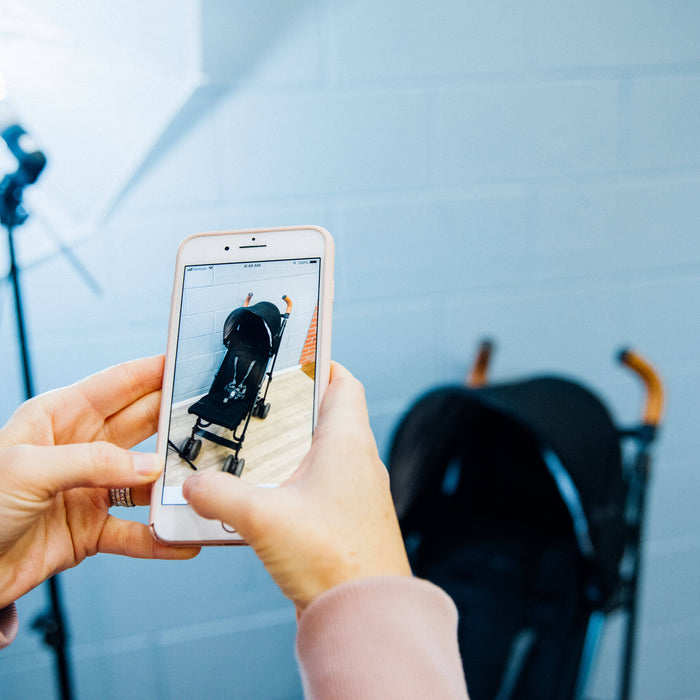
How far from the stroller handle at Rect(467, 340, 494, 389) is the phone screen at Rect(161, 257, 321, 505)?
47 cm

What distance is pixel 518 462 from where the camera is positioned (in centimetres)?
106

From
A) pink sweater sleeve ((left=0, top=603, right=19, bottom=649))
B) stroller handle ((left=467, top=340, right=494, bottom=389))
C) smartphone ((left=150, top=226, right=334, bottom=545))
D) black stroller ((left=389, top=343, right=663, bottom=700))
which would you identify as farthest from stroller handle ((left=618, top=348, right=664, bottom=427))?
pink sweater sleeve ((left=0, top=603, right=19, bottom=649))

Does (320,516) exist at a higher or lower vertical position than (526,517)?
higher

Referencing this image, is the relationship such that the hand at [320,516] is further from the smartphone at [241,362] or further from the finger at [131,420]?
the finger at [131,420]

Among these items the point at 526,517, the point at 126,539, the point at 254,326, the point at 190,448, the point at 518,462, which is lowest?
the point at 526,517

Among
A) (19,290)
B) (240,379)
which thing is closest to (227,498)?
(240,379)

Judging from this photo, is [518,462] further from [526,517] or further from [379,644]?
[379,644]

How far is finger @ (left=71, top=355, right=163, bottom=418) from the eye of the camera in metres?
0.66

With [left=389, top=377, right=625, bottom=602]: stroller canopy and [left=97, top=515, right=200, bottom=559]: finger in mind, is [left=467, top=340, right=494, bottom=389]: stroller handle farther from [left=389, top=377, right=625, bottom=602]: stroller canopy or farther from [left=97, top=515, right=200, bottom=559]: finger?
[left=97, top=515, right=200, bottom=559]: finger

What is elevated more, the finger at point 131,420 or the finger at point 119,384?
the finger at point 119,384

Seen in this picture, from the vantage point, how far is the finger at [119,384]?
0.66 meters

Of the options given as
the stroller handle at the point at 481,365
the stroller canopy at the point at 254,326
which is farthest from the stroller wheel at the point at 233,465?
the stroller handle at the point at 481,365

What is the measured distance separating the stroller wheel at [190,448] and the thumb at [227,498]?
11 cm

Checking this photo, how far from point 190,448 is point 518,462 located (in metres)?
0.66
